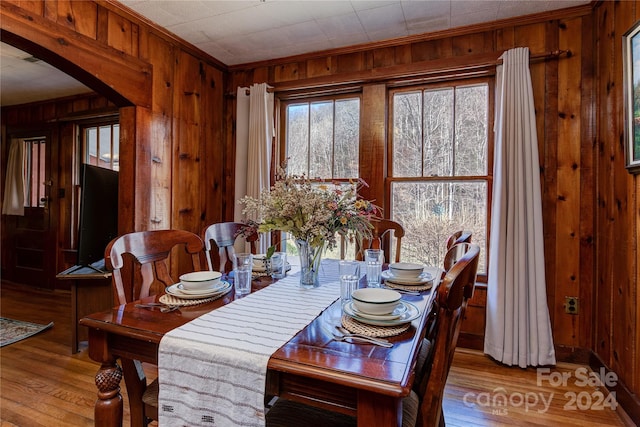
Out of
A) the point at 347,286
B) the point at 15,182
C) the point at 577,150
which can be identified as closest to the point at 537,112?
the point at 577,150

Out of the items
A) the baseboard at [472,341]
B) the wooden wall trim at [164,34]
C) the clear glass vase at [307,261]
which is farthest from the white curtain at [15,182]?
the baseboard at [472,341]

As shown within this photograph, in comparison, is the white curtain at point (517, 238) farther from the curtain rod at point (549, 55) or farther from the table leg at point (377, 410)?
the table leg at point (377, 410)

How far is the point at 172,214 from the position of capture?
2971mm

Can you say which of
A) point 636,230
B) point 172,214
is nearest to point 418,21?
point 636,230

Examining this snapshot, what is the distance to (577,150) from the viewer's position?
96.4 inches

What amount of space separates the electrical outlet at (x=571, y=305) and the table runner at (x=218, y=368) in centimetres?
227

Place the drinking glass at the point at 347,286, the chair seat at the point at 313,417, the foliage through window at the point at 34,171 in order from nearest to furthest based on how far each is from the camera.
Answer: the chair seat at the point at 313,417, the drinking glass at the point at 347,286, the foliage through window at the point at 34,171

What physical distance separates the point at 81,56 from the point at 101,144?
229 cm

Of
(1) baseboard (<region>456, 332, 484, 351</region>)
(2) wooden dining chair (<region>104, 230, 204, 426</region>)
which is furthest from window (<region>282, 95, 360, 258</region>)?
(2) wooden dining chair (<region>104, 230, 204, 426</region>)

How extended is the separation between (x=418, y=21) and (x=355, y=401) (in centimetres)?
266

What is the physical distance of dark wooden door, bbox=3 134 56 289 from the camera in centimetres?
452

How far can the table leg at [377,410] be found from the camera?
80 cm

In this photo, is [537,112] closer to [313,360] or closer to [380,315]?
[380,315]

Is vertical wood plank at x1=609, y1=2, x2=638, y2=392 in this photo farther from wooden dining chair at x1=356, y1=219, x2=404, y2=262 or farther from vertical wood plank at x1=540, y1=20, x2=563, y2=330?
wooden dining chair at x1=356, y1=219, x2=404, y2=262
